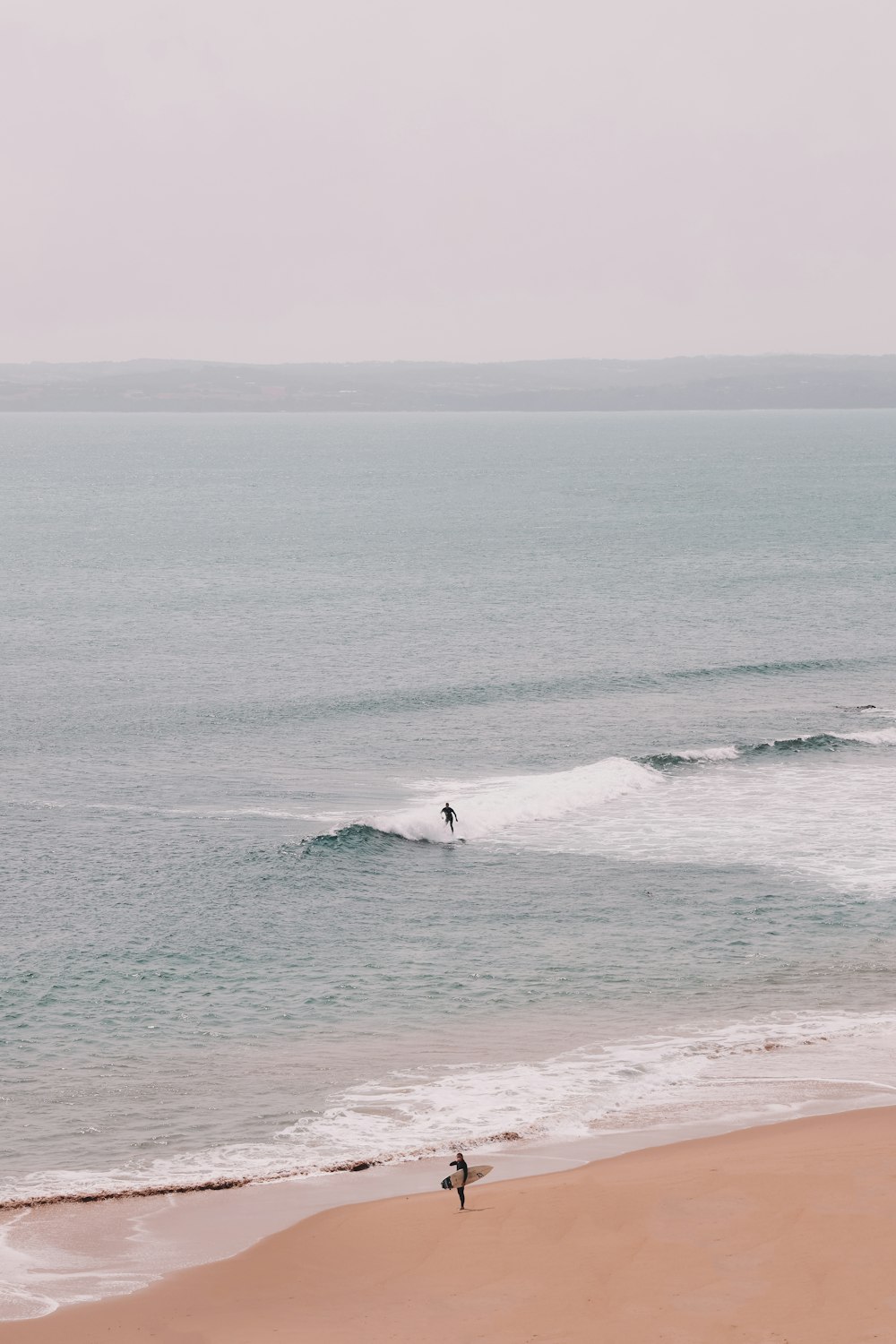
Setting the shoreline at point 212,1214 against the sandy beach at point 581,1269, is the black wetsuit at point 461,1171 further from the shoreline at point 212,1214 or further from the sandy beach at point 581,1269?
the shoreline at point 212,1214

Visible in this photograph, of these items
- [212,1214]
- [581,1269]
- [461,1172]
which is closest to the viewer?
[581,1269]

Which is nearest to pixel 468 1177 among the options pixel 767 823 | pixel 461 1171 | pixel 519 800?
pixel 461 1171

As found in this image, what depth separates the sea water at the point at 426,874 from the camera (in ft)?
101

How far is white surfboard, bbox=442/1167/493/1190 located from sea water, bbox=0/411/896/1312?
8.09 ft

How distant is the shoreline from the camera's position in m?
23.0

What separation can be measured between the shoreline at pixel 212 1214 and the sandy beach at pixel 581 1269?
1.43 ft

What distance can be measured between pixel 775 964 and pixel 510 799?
15.6 metres

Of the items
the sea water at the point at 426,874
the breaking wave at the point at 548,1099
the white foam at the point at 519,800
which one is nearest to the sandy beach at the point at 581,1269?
the breaking wave at the point at 548,1099

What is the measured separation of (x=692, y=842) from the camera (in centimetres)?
4859

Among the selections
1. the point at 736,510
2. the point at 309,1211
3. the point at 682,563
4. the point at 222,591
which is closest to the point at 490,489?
the point at 736,510

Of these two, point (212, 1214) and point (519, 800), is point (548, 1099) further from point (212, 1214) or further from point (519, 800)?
point (519, 800)

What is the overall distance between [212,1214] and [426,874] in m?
21.0

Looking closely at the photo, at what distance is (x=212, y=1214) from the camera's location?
25453 millimetres

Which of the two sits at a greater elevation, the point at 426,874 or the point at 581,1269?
the point at 581,1269
